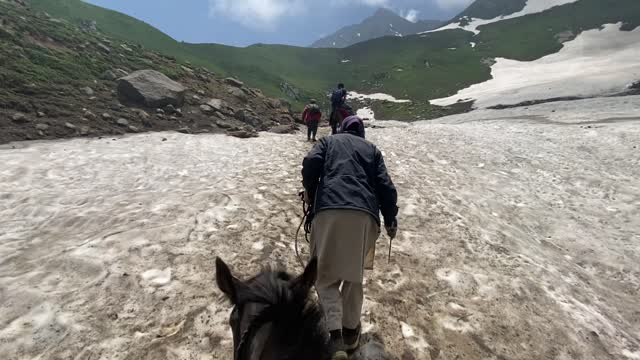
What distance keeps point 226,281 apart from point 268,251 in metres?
4.91

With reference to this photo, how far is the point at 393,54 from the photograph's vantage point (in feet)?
→ 553

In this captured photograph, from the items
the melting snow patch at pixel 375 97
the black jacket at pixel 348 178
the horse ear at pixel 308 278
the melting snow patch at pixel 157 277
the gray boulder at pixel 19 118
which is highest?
the gray boulder at pixel 19 118

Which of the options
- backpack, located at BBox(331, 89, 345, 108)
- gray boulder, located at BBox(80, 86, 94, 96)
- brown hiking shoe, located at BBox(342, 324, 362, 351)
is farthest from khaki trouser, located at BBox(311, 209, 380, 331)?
gray boulder, located at BBox(80, 86, 94, 96)

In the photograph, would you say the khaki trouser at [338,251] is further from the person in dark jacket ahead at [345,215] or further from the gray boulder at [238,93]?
the gray boulder at [238,93]

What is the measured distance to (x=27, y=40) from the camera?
23.1 metres

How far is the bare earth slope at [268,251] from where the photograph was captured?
19.3ft

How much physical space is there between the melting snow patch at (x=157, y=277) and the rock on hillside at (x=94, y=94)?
37.7 ft

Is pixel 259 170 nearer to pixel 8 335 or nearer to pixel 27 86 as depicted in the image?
pixel 8 335

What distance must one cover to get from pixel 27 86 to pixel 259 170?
1262 cm

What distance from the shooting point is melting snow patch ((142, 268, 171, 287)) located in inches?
265

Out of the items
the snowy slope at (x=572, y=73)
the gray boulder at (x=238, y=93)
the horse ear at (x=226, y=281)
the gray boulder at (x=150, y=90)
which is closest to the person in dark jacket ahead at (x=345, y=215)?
the horse ear at (x=226, y=281)

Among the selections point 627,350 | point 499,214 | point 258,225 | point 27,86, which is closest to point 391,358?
point 627,350

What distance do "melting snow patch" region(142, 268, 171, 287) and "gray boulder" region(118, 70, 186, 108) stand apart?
1712 centimetres

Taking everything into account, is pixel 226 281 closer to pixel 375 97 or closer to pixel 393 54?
pixel 375 97
